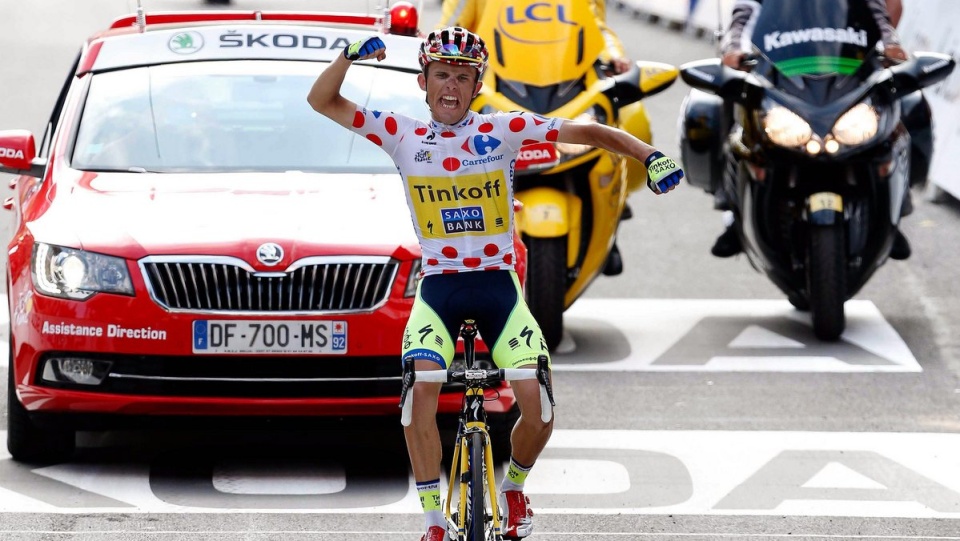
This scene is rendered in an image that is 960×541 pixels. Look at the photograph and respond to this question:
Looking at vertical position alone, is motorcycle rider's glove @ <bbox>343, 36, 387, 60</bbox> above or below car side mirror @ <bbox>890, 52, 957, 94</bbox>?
above

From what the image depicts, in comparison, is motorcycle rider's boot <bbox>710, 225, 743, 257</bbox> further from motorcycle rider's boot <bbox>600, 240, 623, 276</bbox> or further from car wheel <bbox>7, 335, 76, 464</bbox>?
car wheel <bbox>7, 335, 76, 464</bbox>

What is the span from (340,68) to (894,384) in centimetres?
452

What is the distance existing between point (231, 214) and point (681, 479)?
214 cm

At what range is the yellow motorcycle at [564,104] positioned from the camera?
988 cm

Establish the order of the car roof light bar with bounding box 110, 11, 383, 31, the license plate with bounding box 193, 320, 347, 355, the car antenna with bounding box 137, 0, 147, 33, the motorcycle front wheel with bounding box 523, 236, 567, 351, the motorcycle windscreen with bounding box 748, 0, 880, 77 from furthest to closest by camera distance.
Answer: the motorcycle windscreen with bounding box 748, 0, 880, 77
the car roof light bar with bounding box 110, 11, 383, 31
the motorcycle front wheel with bounding box 523, 236, 567, 351
the car antenna with bounding box 137, 0, 147, 33
the license plate with bounding box 193, 320, 347, 355

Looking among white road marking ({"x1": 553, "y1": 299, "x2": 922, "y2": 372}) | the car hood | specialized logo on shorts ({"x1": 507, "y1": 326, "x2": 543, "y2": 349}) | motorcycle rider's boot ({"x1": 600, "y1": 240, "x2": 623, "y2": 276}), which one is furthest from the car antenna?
specialized logo on shorts ({"x1": 507, "y1": 326, "x2": 543, "y2": 349})

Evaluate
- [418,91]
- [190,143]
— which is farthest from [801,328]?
[190,143]

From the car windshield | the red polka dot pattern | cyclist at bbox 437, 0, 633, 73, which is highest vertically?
the red polka dot pattern

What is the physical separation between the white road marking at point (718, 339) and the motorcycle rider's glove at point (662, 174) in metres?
4.23

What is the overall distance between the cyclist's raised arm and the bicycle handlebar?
0.88 metres

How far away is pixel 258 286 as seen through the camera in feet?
23.6

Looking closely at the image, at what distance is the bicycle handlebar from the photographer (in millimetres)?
5680

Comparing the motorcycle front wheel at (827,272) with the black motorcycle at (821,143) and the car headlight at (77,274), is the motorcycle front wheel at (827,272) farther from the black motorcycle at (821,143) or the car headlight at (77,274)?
the car headlight at (77,274)

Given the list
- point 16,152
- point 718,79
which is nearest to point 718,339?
point 718,79
